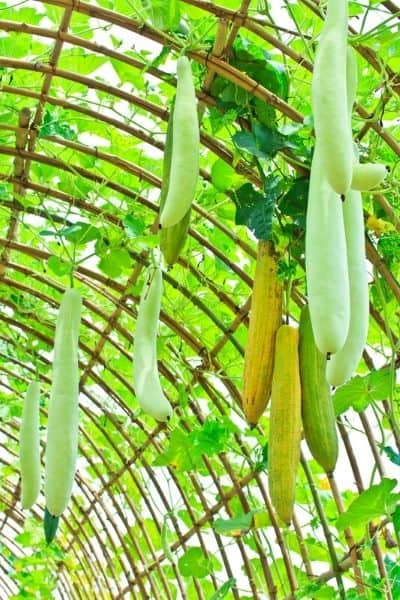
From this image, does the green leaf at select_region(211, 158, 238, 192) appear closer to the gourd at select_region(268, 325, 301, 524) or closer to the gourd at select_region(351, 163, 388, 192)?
the gourd at select_region(268, 325, 301, 524)

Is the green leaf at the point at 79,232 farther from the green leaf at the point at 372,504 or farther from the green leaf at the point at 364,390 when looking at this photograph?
the green leaf at the point at 372,504

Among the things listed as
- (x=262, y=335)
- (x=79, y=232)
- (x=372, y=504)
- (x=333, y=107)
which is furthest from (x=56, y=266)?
(x=333, y=107)

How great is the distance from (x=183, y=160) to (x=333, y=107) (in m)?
0.24

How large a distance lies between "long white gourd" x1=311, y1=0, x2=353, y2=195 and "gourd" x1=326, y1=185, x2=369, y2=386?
194mm

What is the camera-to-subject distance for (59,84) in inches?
81.2

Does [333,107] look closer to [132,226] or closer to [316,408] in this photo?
[316,408]

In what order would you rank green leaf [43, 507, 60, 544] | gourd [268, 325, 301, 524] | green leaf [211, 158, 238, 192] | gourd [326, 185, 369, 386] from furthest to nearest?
green leaf [211, 158, 238, 192], green leaf [43, 507, 60, 544], gourd [268, 325, 301, 524], gourd [326, 185, 369, 386]

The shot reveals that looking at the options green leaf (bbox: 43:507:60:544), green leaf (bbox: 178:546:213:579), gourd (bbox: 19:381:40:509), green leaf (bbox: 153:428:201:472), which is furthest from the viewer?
green leaf (bbox: 178:546:213:579)

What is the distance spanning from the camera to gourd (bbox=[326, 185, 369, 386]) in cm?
85

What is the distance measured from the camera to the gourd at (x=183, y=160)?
898mm

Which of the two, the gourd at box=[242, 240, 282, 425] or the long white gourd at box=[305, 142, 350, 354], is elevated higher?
the gourd at box=[242, 240, 282, 425]

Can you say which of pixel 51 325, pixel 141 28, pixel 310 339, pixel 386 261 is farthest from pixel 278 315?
pixel 51 325

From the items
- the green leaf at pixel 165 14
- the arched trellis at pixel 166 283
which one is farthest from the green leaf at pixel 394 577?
the green leaf at pixel 165 14

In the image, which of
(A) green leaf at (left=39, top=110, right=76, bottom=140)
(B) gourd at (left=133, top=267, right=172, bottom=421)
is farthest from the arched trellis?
(B) gourd at (left=133, top=267, right=172, bottom=421)
